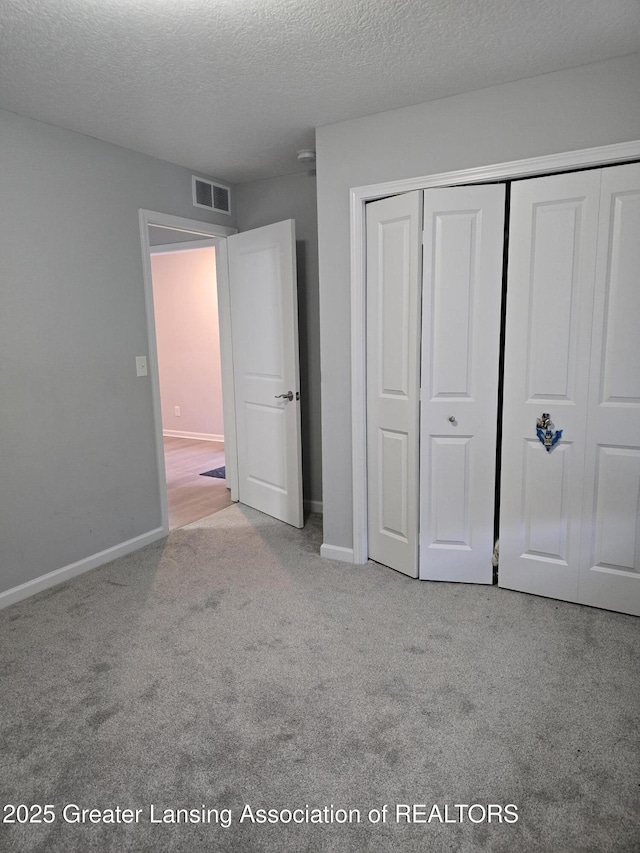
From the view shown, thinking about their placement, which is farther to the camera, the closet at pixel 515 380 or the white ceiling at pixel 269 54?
the closet at pixel 515 380

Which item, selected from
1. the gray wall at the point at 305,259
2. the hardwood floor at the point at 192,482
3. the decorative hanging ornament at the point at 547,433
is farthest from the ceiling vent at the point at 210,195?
the decorative hanging ornament at the point at 547,433

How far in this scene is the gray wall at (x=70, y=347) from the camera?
2.82 meters

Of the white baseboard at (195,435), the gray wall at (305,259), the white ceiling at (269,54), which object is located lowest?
the white baseboard at (195,435)

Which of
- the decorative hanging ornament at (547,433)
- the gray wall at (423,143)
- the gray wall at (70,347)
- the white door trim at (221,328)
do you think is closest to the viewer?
the gray wall at (423,143)

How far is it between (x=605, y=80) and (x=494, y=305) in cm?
100

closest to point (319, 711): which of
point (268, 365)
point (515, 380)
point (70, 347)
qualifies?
point (515, 380)

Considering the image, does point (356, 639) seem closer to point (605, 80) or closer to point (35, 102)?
point (605, 80)

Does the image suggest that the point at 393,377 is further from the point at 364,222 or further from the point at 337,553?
the point at 337,553

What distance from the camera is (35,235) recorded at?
2.88 m

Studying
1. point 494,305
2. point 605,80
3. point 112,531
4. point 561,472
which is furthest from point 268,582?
point 605,80

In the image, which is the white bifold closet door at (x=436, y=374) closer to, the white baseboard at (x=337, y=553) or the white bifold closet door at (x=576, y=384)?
the white bifold closet door at (x=576, y=384)

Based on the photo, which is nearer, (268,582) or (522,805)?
(522,805)

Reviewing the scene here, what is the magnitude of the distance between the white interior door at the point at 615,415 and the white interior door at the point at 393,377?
0.83 meters

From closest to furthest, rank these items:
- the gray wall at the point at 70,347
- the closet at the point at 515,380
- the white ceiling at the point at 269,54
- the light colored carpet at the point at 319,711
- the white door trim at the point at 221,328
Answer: the light colored carpet at the point at 319,711
the white ceiling at the point at 269,54
the closet at the point at 515,380
the gray wall at the point at 70,347
the white door trim at the point at 221,328
